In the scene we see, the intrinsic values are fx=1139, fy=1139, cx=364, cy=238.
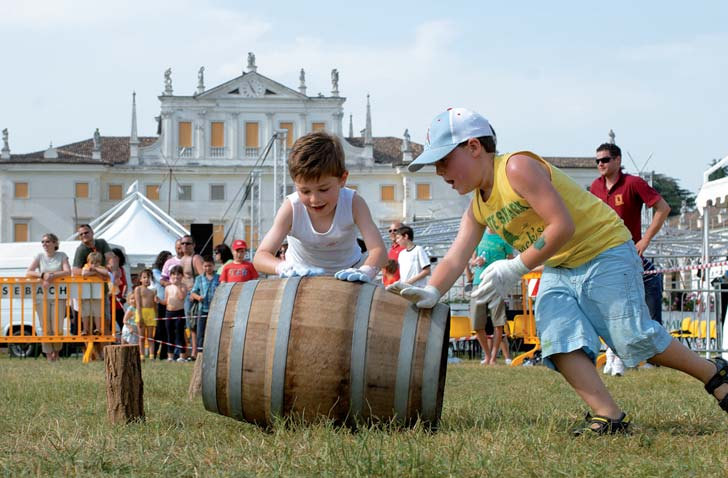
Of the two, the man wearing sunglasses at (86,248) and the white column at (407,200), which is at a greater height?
the white column at (407,200)

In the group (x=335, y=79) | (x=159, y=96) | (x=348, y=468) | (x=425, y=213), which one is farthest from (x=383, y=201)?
(x=348, y=468)

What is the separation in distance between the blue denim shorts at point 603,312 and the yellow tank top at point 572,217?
54 millimetres

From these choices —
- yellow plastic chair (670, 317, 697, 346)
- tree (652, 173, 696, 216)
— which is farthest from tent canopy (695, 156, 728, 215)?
tree (652, 173, 696, 216)

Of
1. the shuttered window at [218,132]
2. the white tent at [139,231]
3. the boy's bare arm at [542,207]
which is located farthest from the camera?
the shuttered window at [218,132]

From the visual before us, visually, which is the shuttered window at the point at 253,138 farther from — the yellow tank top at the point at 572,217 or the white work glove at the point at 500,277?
the white work glove at the point at 500,277

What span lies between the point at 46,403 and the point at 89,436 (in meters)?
2.30

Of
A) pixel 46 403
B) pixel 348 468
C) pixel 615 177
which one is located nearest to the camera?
pixel 348 468

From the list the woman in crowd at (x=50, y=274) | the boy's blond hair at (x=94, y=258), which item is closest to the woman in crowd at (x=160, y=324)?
the woman in crowd at (x=50, y=274)

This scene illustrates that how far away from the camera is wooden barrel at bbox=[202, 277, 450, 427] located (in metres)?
5.01

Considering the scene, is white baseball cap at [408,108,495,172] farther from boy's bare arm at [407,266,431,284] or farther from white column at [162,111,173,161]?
white column at [162,111,173,161]

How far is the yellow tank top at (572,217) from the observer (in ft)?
16.8

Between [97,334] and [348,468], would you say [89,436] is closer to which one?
[348,468]

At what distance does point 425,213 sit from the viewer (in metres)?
91.4

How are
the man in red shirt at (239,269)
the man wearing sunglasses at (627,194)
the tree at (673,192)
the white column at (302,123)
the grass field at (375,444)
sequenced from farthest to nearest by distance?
1. the tree at (673,192)
2. the white column at (302,123)
3. the man in red shirt at (239,269)
4. the man wearing sunglasses at (627,194)
5. the grass field at (375,444)
